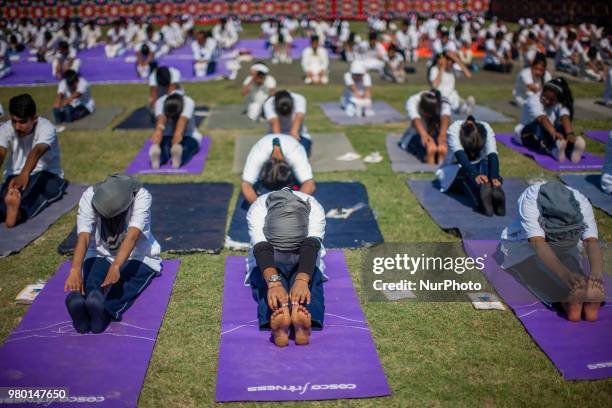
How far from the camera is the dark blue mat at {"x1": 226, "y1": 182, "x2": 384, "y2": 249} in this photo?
6.03 metres

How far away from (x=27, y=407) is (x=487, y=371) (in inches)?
119

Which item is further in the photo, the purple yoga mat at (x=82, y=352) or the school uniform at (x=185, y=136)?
the school uniform at (x=185, y=136)

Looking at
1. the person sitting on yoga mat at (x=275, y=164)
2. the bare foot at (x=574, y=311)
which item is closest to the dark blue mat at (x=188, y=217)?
the person sitting on yoga mat at (x=275, y=164)

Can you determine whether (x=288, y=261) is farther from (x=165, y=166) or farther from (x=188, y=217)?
(x=165, y=166)

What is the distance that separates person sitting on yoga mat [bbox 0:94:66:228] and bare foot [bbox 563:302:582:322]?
555 centimetres

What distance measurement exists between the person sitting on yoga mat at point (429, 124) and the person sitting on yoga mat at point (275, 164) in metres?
2.84

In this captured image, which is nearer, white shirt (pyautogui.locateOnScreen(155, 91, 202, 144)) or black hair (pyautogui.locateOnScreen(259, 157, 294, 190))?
black hair (pyautogui.locateOnScreen(259, 157, 294, 190))

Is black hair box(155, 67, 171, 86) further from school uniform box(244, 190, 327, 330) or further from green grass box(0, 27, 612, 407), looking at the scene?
school uniform box(244, 190, 327, 330)

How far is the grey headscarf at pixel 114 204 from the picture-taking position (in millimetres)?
4602

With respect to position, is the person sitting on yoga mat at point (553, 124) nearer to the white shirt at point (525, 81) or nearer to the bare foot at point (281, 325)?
the white shirt at point (525, 81)

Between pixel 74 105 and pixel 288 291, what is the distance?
338 inches

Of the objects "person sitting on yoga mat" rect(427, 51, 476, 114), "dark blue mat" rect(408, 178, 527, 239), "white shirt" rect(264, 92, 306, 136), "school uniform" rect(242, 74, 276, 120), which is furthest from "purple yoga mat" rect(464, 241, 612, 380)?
"school uniform" rect(242, 74, 276, 120)

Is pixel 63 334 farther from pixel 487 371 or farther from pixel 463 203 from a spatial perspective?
pixel 463 203

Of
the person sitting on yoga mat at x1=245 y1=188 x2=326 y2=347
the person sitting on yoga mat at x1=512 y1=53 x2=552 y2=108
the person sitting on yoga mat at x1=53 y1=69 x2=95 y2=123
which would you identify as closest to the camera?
the person sitting on yoga mat at x1=245 y1=188 x2=326 y2=347
